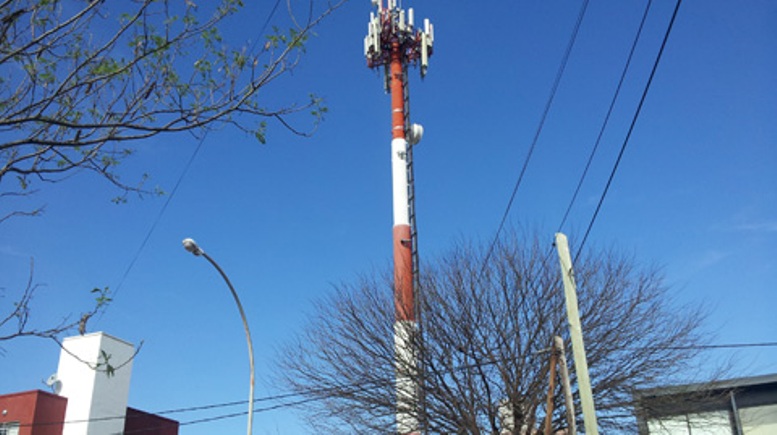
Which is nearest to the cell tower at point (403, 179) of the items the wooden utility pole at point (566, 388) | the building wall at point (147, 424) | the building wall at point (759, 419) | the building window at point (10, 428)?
the wooden utility pole at point (566, 388)

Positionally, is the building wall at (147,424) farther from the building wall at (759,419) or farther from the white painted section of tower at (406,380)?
the building wall at (759,419)

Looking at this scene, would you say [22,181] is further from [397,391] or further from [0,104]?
[397,391]

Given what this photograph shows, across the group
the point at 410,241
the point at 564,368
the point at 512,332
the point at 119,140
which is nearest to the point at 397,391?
the point at 512,332

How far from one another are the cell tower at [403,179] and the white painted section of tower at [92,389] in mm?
10149

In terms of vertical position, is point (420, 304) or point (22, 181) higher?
point (420, 304)

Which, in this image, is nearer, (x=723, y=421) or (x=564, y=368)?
(x=564, y=368)

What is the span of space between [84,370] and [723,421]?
19.5 m

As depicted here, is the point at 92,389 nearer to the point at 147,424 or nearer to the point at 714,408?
the point at 147,424

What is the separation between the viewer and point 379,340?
18219 millimetres

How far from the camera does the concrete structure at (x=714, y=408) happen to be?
16.6m

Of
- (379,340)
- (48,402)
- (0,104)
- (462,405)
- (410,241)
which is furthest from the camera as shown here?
(410,241)

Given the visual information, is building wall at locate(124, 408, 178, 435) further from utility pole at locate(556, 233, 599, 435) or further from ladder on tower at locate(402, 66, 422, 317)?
utility pole at locate(556, 233, 599, 435)

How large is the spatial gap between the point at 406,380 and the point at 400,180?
10.9 metres

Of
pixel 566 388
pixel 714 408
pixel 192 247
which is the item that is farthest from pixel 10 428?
pixel 714 408
